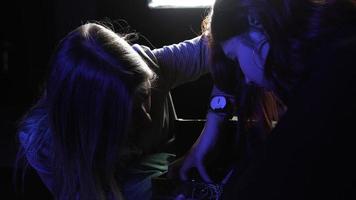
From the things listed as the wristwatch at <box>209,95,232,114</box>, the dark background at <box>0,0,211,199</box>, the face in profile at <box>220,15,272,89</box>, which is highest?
the face in profile at <box>220,15,272,89</box>

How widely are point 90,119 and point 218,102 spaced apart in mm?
320

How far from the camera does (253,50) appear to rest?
80 cm

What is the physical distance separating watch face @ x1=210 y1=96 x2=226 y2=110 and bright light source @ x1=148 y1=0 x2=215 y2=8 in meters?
0.97

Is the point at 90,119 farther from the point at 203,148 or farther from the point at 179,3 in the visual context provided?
the point at 179,3

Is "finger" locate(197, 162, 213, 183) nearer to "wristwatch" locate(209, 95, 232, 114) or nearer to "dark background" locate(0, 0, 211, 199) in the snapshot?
"wristwatch" locate(209, 95, 232, 114)

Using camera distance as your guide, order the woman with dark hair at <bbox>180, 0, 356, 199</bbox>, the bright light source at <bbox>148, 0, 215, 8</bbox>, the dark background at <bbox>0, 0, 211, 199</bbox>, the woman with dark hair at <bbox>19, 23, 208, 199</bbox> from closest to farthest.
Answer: the woman with dark hair at <bbox>180, 0, 356, 199</bbox>, the woman with dark hair at <bbox>19, 23, 208, 199</bbox>, the bright light source at <bbox>148, 0, 215, 8</bbox>, the dark background at <bbox>0, 0, 211, 199</bbox>

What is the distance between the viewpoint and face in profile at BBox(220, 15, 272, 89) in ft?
2.55

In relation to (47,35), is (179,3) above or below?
above

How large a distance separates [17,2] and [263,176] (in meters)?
2.73

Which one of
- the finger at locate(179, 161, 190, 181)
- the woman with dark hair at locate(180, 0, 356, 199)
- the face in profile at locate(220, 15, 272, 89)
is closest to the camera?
the woman with dark hair at locate(180, 0, 356, 199)

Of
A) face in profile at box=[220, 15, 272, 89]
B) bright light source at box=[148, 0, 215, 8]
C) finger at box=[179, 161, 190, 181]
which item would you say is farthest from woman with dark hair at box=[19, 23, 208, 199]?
bright light source at box=[148, 0, 215, 8]

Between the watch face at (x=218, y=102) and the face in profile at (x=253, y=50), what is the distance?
1.03ft

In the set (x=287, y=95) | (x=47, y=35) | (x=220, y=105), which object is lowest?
(x=47, y=35)

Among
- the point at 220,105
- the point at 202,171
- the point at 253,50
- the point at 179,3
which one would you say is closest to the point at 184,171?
the point at 202,171
